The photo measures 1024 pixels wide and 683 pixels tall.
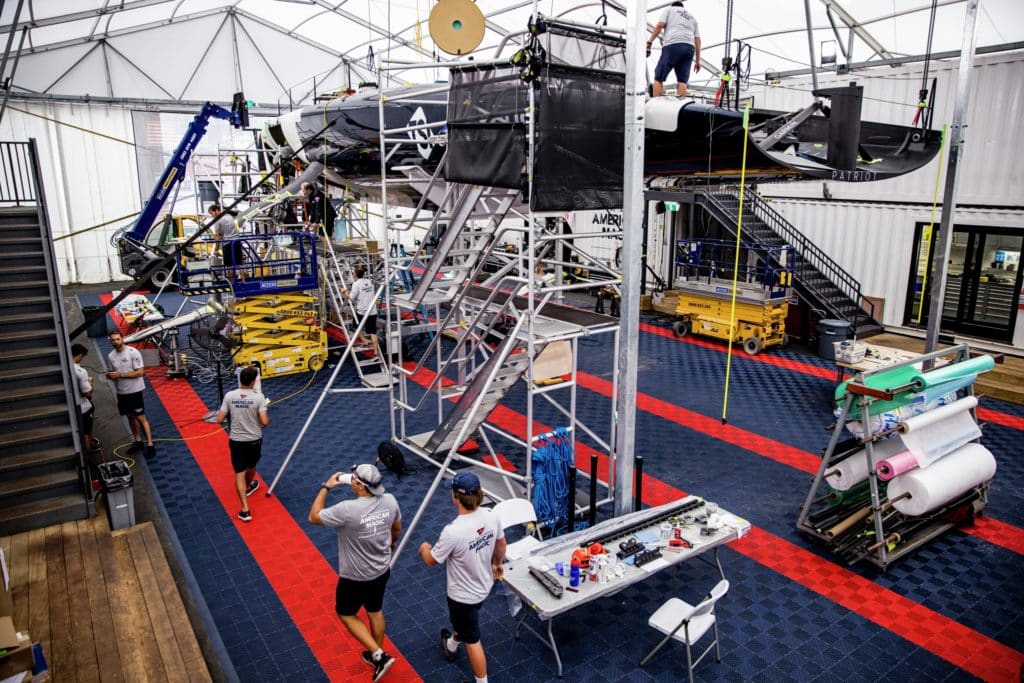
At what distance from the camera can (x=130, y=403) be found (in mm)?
8859

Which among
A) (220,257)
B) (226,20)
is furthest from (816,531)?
(226,20)

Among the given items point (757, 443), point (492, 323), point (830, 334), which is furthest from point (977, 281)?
point (492, 323)

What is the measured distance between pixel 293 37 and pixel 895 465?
76.9 feet

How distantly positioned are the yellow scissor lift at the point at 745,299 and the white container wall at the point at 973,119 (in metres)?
2.11

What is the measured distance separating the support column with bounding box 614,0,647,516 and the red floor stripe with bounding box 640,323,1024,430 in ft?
26.2

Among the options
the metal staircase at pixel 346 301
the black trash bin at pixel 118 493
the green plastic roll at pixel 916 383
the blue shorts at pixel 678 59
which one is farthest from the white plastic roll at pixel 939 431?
the metal staircase at pixel 346 301

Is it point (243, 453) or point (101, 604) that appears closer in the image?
point (101, 604)

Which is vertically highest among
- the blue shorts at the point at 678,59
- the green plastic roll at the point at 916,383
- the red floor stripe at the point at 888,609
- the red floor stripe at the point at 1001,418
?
the blue shorts at the point at 678,59

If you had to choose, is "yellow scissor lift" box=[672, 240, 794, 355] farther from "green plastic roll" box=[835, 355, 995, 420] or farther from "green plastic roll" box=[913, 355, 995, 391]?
"green plastic roll" box=[835, 355, 995, 420]

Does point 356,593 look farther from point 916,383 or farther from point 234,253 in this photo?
point 234,253

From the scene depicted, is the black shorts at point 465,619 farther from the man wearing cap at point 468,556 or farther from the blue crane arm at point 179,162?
the blue crane arm at point 179,162

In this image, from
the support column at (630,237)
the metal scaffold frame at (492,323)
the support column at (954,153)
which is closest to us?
the support column at (630,237)

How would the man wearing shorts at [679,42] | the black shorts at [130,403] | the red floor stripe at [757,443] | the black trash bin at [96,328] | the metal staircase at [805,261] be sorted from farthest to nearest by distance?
the black trash bin at [96,328], the metal staircase at [805,261], the black shorts at [130,403], the man wearing shorts at [679,42], the red floor stripe at [757,443]

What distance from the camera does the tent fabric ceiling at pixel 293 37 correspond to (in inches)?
537
